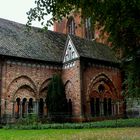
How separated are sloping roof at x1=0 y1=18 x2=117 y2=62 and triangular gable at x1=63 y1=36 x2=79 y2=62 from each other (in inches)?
14.4

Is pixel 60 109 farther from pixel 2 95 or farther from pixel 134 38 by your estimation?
pixel 134 38

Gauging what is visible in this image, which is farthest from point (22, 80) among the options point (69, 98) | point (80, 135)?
point (80, 135)

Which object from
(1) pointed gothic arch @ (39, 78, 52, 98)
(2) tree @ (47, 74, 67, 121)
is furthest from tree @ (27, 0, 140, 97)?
(1) pointed gothic arch @ (39, 78, 52, 98)

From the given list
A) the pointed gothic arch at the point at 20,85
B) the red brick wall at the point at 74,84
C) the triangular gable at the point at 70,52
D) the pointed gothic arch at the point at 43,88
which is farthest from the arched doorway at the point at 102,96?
the pointed gothic arch at the point at 20,85

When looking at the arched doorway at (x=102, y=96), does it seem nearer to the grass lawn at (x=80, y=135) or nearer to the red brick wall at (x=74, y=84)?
the red brick wall at (x=74, y=84)

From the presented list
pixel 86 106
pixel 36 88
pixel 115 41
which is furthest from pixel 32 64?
pixel 115 41

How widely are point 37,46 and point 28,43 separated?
3.17ft

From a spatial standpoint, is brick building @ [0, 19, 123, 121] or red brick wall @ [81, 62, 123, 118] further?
red brick wall @ [81, 62, 123, 118]

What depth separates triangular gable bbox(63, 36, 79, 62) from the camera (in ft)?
91.9

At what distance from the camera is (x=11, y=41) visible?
28.1 metres

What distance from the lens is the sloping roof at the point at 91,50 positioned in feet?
93.0

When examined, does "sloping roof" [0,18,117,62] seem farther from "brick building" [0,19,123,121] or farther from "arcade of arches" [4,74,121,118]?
"arcade of arches" [4,74,121,118]

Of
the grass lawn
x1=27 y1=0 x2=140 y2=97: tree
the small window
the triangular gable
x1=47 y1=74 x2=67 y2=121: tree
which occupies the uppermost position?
the triangular gable

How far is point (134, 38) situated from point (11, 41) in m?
18.5
